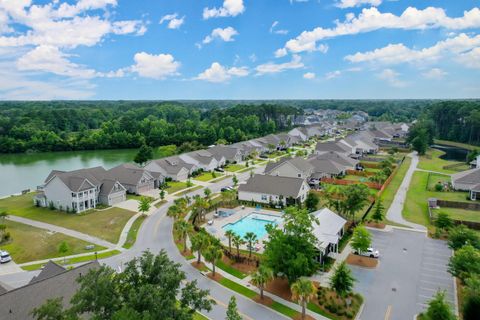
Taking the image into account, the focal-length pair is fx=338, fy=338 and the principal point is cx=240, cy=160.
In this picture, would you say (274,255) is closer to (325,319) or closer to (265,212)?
(325,319)

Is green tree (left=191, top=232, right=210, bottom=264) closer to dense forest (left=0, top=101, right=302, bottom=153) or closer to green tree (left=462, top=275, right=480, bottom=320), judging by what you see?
green tree (left=462, top=275, right=480, bottom=320)

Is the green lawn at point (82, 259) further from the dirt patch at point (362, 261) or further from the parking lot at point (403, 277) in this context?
the parking lot at point (403, 277)

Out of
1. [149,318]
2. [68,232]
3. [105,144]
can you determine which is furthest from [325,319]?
[105,144]

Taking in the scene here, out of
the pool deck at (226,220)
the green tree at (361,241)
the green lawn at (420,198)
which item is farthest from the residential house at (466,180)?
the green tree at (361,241)

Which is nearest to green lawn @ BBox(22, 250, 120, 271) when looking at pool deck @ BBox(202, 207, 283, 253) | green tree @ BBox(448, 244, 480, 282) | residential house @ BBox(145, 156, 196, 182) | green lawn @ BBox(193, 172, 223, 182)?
pool deck @ BBox(202, 207, 283, 253)

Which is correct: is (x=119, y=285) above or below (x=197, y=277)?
above
